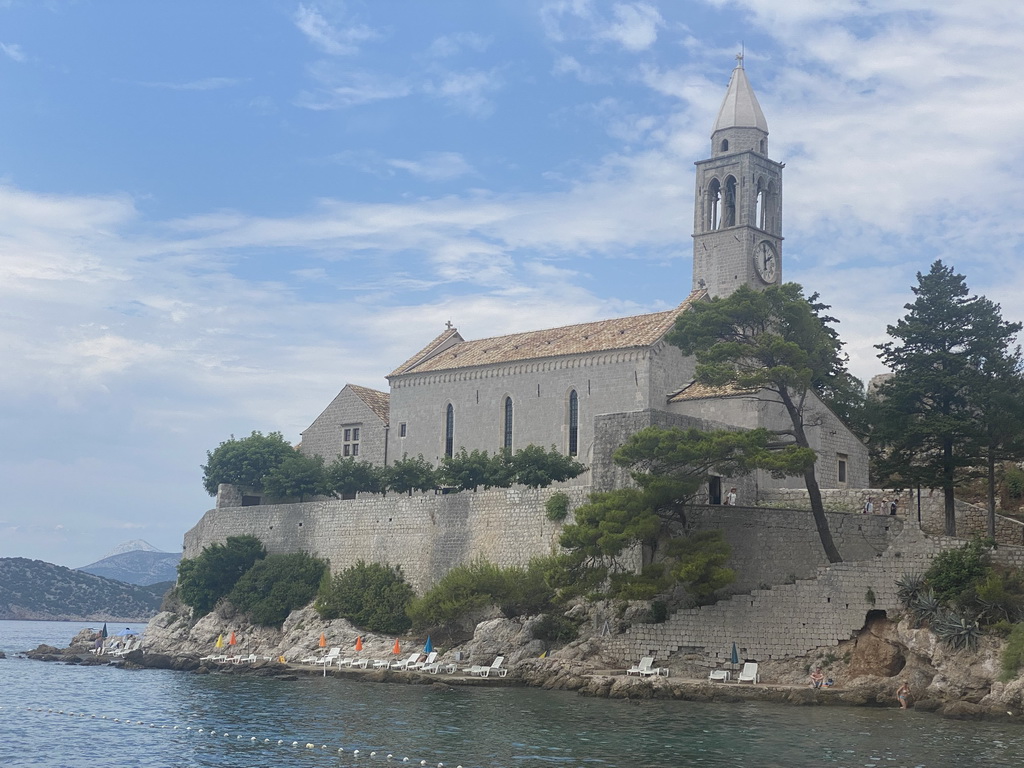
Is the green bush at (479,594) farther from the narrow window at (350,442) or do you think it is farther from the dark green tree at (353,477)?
the narrow window at (350,442)

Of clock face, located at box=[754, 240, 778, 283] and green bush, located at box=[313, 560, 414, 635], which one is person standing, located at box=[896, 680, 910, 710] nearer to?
green bush, located at box=[313, 560, 414, 635]

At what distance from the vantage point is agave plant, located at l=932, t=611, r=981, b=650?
98.8 ft

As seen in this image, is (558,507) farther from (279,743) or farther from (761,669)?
(279,743)

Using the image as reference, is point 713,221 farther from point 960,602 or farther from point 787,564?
point 960,602

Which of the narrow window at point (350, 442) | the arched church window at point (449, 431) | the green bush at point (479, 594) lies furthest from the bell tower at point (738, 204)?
the green bush at point (479, 594)

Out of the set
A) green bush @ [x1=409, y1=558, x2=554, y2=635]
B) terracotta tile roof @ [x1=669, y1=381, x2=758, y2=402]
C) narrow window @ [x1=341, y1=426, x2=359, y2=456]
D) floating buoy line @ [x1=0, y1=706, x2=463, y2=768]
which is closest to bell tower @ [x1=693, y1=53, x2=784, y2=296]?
terracotta tile roof @ [x1=669, y1=381, x2=758, y2=402]

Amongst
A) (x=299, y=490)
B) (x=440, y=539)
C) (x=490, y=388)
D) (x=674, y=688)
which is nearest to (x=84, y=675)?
(x=299, y=490)

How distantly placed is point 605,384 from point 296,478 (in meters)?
13.5

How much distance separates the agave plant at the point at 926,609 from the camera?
3122 centimetres

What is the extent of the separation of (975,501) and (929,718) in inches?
604

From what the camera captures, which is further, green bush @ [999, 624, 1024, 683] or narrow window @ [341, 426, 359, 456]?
narrow window @ [341, 426, 359, 456]

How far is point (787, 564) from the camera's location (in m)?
35.4

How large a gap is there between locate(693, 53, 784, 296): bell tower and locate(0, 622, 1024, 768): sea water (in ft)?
84.3

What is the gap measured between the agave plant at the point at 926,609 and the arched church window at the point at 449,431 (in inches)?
921
